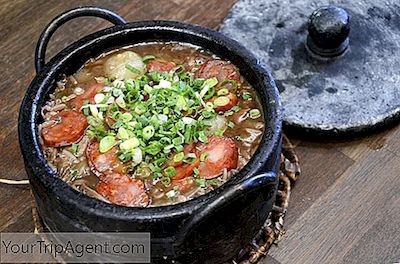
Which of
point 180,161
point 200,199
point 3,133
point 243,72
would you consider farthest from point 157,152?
point 3,133

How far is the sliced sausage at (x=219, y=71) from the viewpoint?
172cm

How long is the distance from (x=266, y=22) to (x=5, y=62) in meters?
0.75

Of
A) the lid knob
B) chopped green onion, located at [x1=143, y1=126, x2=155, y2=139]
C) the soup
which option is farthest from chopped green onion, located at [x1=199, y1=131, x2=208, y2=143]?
the lid knob

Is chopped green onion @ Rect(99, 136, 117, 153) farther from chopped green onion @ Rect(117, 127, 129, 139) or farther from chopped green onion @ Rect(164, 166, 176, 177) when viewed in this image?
chopped green onion @ Rect(164, 166, 176, 177)

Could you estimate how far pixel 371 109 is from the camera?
1.93 m

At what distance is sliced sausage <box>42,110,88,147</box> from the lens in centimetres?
160

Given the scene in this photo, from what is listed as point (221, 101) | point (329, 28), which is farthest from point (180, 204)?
point (329, 28)

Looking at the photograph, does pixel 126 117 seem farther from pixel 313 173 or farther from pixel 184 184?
pixel 313 173

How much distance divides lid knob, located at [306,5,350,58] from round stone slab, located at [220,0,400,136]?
6cm

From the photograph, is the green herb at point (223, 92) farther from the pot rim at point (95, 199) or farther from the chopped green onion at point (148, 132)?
the chopped green onion at point (148, 132)

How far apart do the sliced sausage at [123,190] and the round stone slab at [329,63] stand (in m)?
0.54

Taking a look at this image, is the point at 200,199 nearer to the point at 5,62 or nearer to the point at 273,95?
the point at 273,95

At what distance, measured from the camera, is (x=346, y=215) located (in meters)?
1.78

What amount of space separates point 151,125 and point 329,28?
1.97 feet
